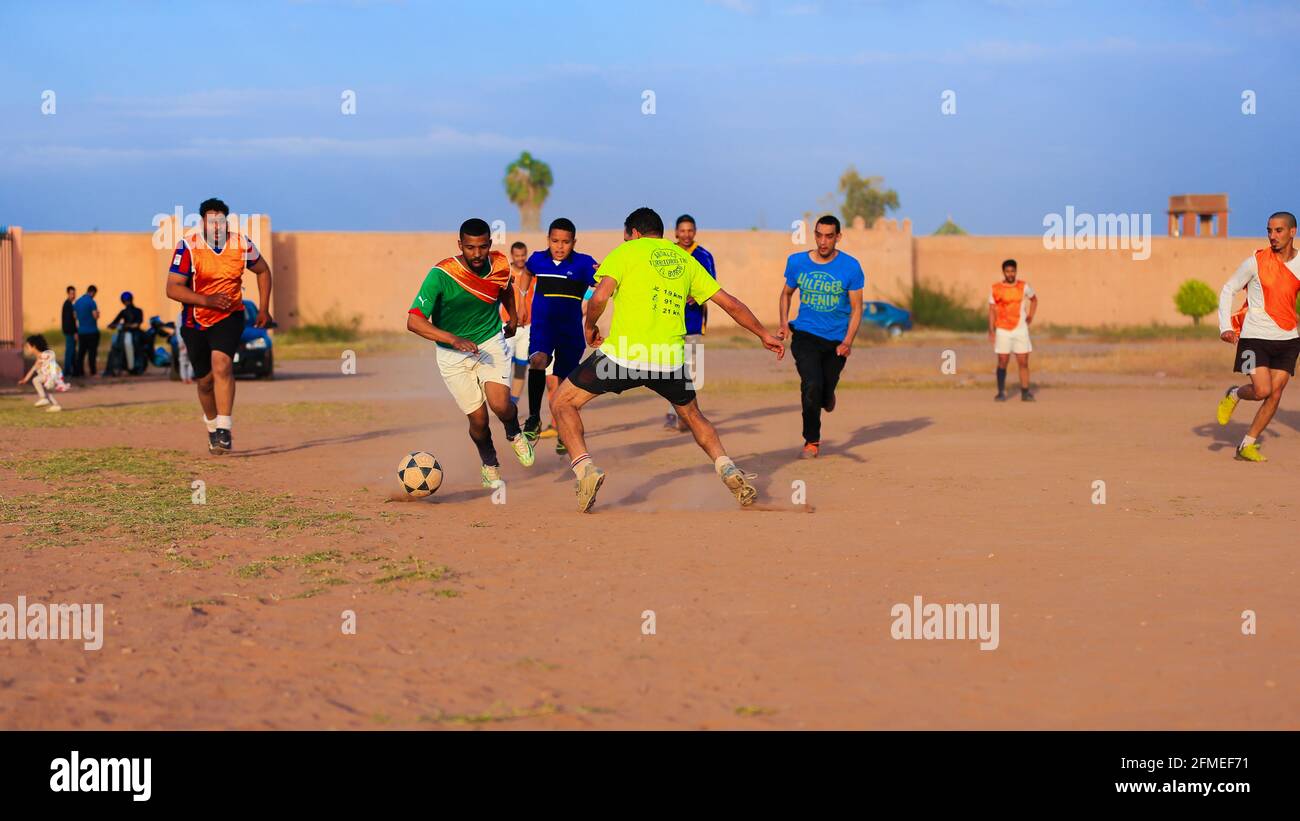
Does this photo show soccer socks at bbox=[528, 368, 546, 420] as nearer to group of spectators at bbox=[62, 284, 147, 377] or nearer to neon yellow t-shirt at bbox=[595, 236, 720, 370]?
neon yellow t-shirt at bbox=[595, 236, 720, 370]

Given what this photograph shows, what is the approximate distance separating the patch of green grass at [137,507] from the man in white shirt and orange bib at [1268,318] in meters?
7.77

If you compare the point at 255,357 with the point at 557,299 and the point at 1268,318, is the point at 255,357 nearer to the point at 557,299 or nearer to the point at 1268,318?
the point at 557,299

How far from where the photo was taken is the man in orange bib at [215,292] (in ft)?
40.3

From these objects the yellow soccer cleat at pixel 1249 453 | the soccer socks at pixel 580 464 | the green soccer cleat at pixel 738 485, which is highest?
the soccer socks at pixel 580 464

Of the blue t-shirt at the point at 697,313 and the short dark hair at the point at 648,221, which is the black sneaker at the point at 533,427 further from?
the short dark hair at the point at 648,221

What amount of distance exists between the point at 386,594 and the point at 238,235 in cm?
677

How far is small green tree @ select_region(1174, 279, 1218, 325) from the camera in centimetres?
4969

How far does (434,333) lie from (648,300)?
5.92 ft

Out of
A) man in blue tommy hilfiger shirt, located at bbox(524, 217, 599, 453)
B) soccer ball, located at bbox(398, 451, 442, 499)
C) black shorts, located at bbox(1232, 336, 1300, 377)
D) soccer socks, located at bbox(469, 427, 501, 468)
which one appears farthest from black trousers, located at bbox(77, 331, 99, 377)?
black shorts, located at bbox(1232, 336, 1300, 377)

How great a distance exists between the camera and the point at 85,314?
25828 mm

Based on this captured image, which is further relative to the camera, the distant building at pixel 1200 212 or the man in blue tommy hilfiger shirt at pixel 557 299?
the distant building at pixel 1200 212

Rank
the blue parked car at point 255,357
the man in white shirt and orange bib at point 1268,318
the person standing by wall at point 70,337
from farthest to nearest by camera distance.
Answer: the person standing by wall at point 70,337 → the blue parked car at point 255,357 → the man in white shirt and orange bib at point 1268,318

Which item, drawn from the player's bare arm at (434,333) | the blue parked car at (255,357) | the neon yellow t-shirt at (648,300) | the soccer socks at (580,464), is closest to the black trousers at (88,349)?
the blue parked car at (255,357)
